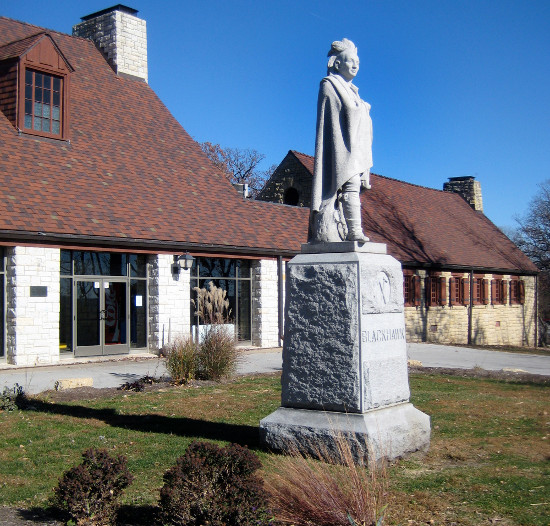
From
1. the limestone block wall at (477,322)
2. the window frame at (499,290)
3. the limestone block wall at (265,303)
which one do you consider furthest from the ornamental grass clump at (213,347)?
the window frame at (499,290)

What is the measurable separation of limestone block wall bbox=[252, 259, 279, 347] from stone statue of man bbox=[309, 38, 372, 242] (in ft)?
44.1

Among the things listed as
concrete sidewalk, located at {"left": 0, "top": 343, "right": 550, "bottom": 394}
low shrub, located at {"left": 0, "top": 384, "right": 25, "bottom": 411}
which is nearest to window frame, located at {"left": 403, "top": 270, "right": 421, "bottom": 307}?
concrete sidewalk, located at {"left": 0, "top": 343, "right": 550, "bottom": 394}

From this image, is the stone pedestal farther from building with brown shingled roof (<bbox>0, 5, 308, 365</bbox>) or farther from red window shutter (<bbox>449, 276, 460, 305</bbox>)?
red window shutter (<bbox>449, 276, 460, 305</bbox>)

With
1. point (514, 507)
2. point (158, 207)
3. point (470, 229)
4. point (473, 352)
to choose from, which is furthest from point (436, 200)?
point (514, 507)

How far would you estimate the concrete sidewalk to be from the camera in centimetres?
1257

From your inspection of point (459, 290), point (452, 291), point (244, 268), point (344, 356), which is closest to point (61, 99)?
point (244, 268)

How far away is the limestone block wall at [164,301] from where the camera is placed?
1781 cm

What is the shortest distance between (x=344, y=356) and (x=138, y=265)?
1246 cm

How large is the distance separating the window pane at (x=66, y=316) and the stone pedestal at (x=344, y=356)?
1074 cm

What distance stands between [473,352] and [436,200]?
591 inches

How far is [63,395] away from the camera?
10.5 m

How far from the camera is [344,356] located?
6289mm

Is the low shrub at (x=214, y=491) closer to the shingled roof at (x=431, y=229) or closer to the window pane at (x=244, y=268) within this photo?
the window pane at (x=244, y=268)

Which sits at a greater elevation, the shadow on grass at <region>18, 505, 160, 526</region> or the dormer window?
the dormer window
